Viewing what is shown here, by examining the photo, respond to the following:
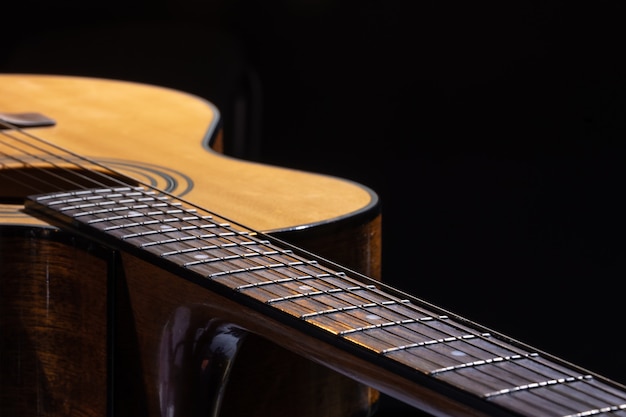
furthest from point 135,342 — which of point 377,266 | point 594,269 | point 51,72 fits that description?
point 51,72

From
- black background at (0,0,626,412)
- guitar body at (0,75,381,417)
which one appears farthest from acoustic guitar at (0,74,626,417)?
black background at (0,0,626,412)

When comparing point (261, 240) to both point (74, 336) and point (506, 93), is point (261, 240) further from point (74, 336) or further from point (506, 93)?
point (506, 93)

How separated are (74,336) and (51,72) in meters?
1.14

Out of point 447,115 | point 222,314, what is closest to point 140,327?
point 222,314

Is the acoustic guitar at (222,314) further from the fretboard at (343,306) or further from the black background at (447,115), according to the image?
the black background at (447,115)

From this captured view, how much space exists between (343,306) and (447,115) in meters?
1.01

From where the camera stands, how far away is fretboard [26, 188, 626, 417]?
0.48 metres

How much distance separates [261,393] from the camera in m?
0.74

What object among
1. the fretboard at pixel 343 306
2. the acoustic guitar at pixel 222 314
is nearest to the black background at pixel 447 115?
the acoustic guitar at pixel 222 314

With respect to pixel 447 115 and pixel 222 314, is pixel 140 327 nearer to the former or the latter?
pixel 222 314

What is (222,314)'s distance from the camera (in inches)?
25.1

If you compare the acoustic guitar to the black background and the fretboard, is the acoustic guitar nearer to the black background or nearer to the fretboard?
the fretboard

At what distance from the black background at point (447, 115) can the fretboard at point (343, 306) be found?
78 centimetres

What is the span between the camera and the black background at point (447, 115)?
145cm
